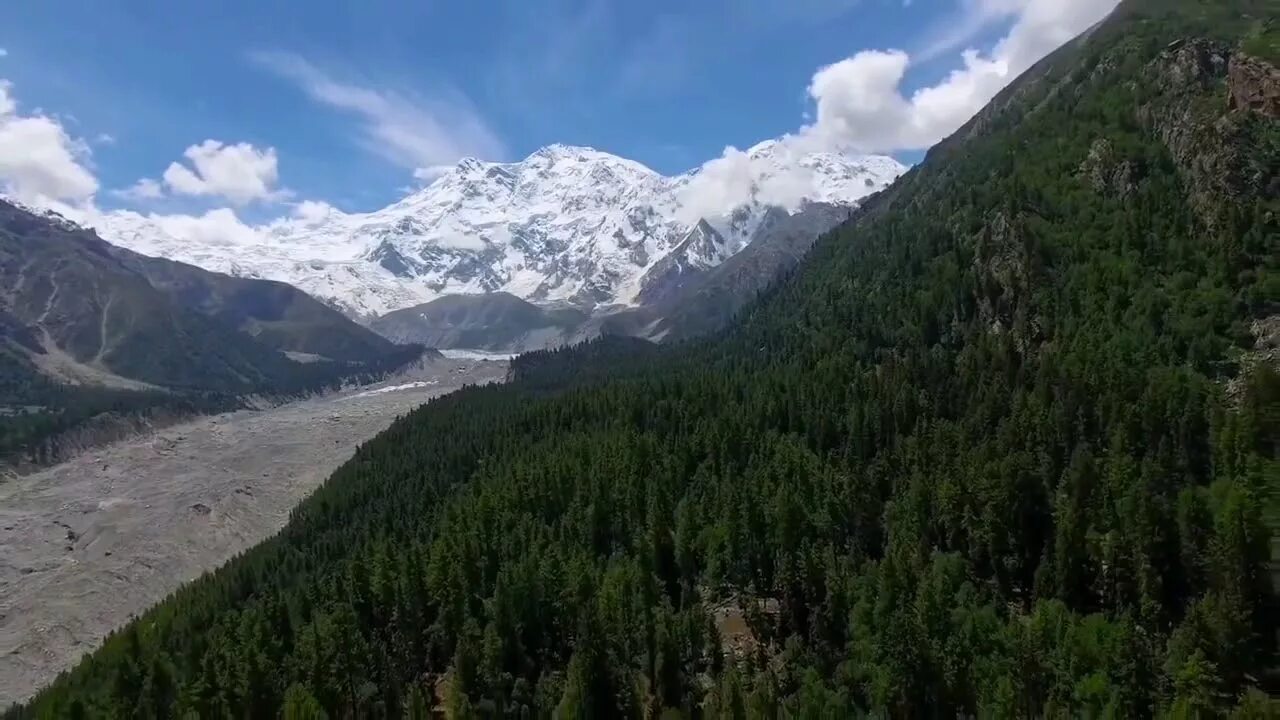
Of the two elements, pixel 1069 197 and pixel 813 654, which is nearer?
pixel 813 654

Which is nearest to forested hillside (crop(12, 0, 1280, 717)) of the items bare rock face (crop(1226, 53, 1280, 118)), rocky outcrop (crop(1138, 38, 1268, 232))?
bare rock face (crop(1226, 53, 1280, 118))

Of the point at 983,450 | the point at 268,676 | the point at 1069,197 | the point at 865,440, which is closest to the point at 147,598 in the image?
the point at 268,676

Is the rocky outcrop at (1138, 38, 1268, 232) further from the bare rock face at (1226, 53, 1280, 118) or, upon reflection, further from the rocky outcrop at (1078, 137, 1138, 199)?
the rocky outcrop at (1078, 137, 1138, 199)

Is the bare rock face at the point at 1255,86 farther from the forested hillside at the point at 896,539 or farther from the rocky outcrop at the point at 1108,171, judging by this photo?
the rocky outcrop at the point at 1108,171

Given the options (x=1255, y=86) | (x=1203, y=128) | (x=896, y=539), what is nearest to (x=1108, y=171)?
A: (x=1203, y=128)

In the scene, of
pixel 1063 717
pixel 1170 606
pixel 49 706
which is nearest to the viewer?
pixel 1063 717

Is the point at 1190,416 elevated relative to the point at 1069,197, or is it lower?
lower

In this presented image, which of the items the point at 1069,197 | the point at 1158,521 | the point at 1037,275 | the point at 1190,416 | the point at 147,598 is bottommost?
the point at 147,598

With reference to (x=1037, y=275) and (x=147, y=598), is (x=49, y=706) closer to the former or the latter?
(x=147, y=598)
